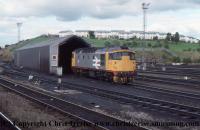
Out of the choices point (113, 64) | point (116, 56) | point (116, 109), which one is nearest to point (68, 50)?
point (113, 64)

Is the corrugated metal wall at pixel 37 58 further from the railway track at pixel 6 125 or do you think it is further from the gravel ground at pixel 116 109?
the railway track at pixel 6 125

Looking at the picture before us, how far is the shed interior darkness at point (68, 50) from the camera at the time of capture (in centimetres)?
5062

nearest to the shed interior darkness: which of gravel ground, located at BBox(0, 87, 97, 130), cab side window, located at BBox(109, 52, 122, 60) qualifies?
cab side window, located at BBox(109, 52, 122, 60)

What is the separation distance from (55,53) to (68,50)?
6151mm

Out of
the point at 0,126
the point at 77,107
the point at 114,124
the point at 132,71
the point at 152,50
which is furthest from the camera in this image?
the point at 152,50

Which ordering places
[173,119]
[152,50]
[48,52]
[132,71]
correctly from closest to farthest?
[173,119], [132,71], [48,52], [152,50]

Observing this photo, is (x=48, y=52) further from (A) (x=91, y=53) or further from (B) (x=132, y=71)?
(B) (x=132, y=71)

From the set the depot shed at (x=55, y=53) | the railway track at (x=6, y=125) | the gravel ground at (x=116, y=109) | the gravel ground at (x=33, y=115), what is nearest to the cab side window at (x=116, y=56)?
the gravel ground at (x=116, y=109)

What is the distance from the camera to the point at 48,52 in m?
49.6

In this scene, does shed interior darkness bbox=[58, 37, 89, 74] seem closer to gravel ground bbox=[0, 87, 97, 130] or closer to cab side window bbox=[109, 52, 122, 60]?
cab side window bbox=[109, 52, 122, 60]

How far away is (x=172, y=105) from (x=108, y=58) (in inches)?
664

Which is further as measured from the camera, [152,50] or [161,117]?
[152,50]

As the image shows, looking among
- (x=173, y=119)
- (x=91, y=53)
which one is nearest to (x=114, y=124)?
(x=173, y=119)

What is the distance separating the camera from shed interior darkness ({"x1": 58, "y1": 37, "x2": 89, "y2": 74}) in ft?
166
